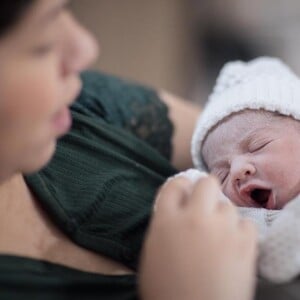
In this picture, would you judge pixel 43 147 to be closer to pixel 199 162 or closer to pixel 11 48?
pixel 11 48

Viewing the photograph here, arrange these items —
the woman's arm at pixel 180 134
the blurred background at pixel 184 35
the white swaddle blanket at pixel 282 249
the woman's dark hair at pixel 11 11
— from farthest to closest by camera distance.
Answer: the blurred background at pixel 184 35 → the woman's arm at pixel 180 134 → the white swaddle blanket at pixel 282 249 → the woman's dark hair at pixel 11 11

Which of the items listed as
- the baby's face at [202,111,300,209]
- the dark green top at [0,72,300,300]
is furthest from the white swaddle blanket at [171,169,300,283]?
the baby's face at [202,111,300,209]

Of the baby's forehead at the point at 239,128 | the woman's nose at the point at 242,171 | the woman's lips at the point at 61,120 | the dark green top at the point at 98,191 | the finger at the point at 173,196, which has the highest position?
the woman's lips at the point at 61,120

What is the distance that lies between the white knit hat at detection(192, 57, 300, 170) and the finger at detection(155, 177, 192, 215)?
0.92ft

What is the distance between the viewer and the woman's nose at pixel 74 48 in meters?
0.60

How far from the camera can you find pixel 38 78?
1.86 ft

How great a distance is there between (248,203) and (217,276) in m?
0.27

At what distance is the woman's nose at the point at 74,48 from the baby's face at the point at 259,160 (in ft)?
1.03

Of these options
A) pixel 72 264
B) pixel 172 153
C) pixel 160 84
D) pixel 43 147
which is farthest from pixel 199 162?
pixel 160 84

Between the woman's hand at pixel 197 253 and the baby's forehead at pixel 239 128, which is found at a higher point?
the baby's forehead at pixel 239 128

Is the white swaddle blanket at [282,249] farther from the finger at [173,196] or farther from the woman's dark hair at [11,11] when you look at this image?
the woman's dark hair at [11,11]

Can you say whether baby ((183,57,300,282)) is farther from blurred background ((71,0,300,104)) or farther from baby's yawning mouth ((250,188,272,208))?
blurred background ((71,0,300,104))

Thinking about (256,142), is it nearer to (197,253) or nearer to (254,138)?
(254,138)

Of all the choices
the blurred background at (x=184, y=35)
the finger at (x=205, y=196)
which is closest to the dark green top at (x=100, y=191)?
the finger at (x=205, y=196)
